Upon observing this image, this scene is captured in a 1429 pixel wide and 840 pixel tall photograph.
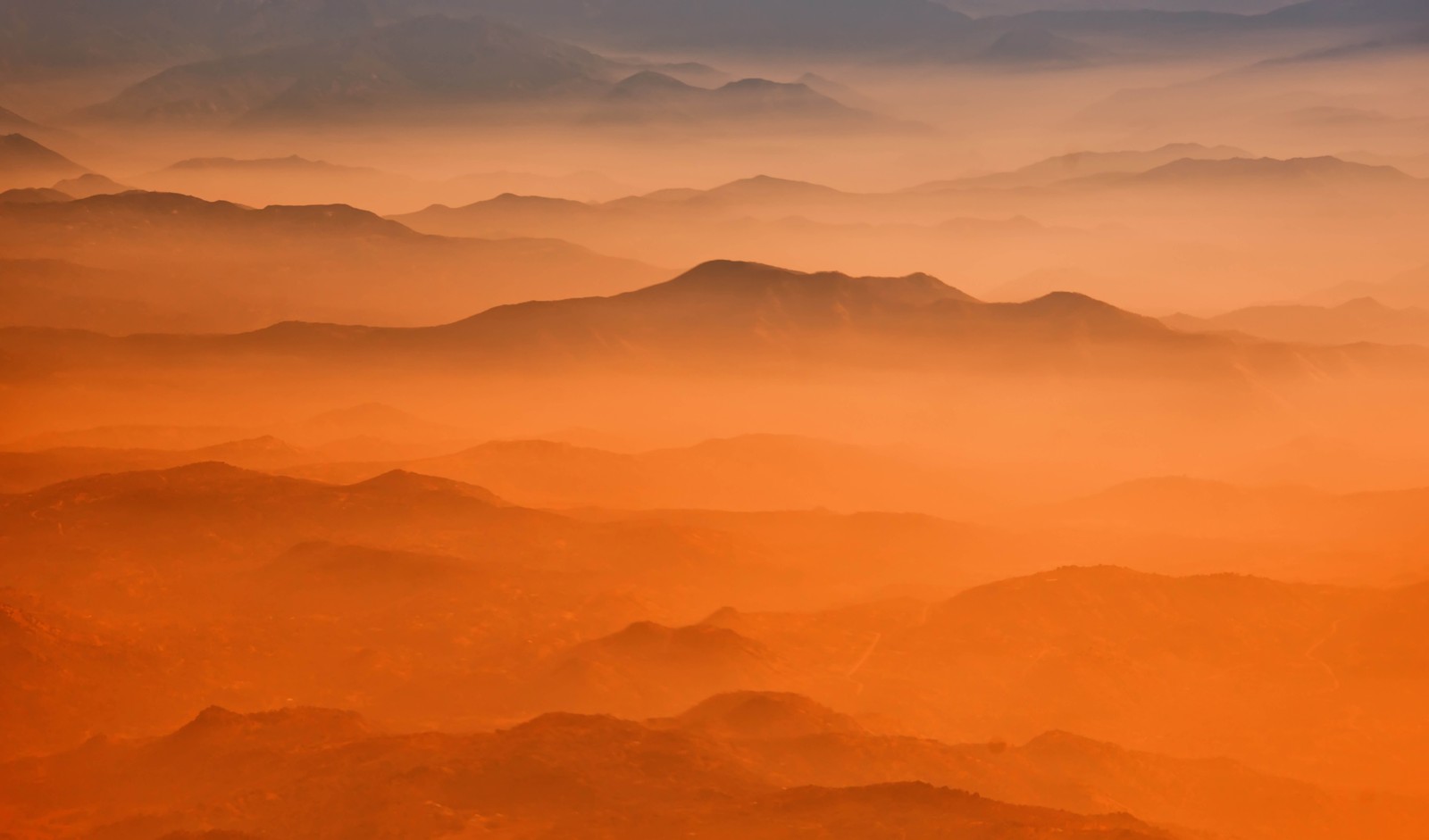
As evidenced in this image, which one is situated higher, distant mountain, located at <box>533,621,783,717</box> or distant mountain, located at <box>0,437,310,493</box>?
distant mountain, located at <box>0,437,310,493</box>

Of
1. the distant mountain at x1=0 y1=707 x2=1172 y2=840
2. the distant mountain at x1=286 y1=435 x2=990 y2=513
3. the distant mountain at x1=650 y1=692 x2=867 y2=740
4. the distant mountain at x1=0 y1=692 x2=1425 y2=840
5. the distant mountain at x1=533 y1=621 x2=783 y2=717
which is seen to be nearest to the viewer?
the distant mountain at x1=0 y1=707 x2=1172 y2=840

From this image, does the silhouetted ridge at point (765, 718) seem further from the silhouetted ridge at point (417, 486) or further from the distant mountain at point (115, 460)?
the distant mountain at point (115, 460)

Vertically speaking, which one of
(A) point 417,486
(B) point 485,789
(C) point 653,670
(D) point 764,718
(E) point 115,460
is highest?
→ (A) point 417,486

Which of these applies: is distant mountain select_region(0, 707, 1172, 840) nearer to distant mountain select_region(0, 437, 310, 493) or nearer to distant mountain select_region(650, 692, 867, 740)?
distant mountain select_region(650, 692, 867, 740)

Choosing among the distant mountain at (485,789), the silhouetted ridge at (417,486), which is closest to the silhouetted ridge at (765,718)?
the distant mountain at (485,789)

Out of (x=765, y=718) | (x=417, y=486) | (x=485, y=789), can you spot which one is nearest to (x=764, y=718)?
(x=765, y=718)

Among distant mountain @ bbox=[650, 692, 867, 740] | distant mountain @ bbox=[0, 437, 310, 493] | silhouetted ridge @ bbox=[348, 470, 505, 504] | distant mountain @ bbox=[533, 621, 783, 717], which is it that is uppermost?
silhouetted ridge @ bbox=[348, 470, 505, 504]

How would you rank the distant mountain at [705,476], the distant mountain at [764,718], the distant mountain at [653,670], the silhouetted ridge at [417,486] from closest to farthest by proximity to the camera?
the distant mountain at [764,718] < the distant mountain at [653,670] < the silhouetted ridge at [417,486] < the distant mountain at [705,476]

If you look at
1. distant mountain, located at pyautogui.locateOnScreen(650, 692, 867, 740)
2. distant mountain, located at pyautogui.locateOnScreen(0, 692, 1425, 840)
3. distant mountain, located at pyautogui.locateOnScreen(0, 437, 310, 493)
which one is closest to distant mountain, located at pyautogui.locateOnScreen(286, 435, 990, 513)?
distant mountain, located at pyautogui.locateOnScreen(0, 437, 310, 493)

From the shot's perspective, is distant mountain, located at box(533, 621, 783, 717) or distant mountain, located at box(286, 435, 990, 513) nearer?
distant mountain, located at box(533, 621, 783, 717)

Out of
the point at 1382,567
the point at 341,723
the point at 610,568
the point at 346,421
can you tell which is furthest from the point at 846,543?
the point at 346,421

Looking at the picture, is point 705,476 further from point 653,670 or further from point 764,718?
point 764,718

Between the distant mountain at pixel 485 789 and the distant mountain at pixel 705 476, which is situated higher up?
the distant mountain at pixel 705 476

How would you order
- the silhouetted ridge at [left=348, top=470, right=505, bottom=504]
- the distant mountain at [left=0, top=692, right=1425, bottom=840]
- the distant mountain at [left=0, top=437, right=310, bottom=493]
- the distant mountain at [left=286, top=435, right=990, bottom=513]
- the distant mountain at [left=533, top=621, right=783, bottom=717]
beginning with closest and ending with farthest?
1. the distant mountain at [left=0, top=692, right=1425, bottom=840]
2. the distant mountain at [left=533, top=621, right=783, bottom=717]
3. the silhouetted ridge at [left=348, top=470, right=505, bottom=504]
4. the distant mountain at [left=0, top=437, right=310, bottom=493]
5. the distant mountain at [left=286, top=435, right=990, bottom=513]
